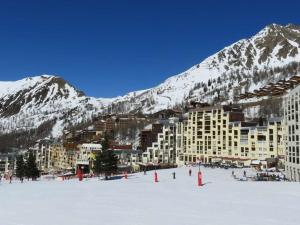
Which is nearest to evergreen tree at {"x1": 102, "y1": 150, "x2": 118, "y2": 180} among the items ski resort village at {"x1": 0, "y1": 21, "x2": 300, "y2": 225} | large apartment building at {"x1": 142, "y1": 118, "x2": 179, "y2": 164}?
ski resort village at {"x1": 0, "y1": 21, "x2": 300, "y2": 225}

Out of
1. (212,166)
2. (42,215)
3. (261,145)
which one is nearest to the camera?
(42,215)

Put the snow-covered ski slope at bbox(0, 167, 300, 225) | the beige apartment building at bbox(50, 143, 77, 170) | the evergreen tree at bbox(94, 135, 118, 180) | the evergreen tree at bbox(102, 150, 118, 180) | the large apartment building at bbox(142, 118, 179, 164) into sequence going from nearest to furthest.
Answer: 1. the snow-covered ski slope at bbox(0, 167, 300, 225)
2. the evergreen tree at bbox(102, 150, 118, 180)
3. the evergreen tree at bbox(94, 135, 118, 180)
4. the large apartment building at bbox(142, 118, 179, 164)
5. the beige apartment building at bbox(50, 143, 77, 170)

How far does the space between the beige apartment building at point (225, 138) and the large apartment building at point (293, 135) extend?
25.3 meters

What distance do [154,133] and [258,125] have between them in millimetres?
43060

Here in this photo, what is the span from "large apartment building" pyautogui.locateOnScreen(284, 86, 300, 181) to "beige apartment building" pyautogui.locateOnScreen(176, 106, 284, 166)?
25293 millimetres

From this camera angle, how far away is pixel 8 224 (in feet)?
63.4

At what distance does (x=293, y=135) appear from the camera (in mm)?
57375

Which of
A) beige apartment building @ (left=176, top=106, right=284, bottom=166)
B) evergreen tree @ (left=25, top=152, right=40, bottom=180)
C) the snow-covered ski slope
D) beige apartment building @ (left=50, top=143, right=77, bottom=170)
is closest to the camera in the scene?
the snow-covered ski slope

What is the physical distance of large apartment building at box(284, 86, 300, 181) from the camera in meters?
54.8

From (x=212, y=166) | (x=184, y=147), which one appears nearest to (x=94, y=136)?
(x=184, y=147)

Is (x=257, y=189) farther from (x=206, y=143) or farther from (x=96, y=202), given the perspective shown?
(x=206, y=143)

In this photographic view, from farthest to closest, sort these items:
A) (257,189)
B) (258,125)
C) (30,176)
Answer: (258,125)
(30,176)
(257,189)

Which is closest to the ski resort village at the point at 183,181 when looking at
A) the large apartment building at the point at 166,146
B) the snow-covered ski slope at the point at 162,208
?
the snow-covered ski slope at the point at 162,208

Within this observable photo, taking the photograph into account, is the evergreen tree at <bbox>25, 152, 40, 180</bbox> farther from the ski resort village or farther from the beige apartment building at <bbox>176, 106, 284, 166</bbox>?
the beige apartment building at <bbox>176, 106, 284, 166</bbox>
